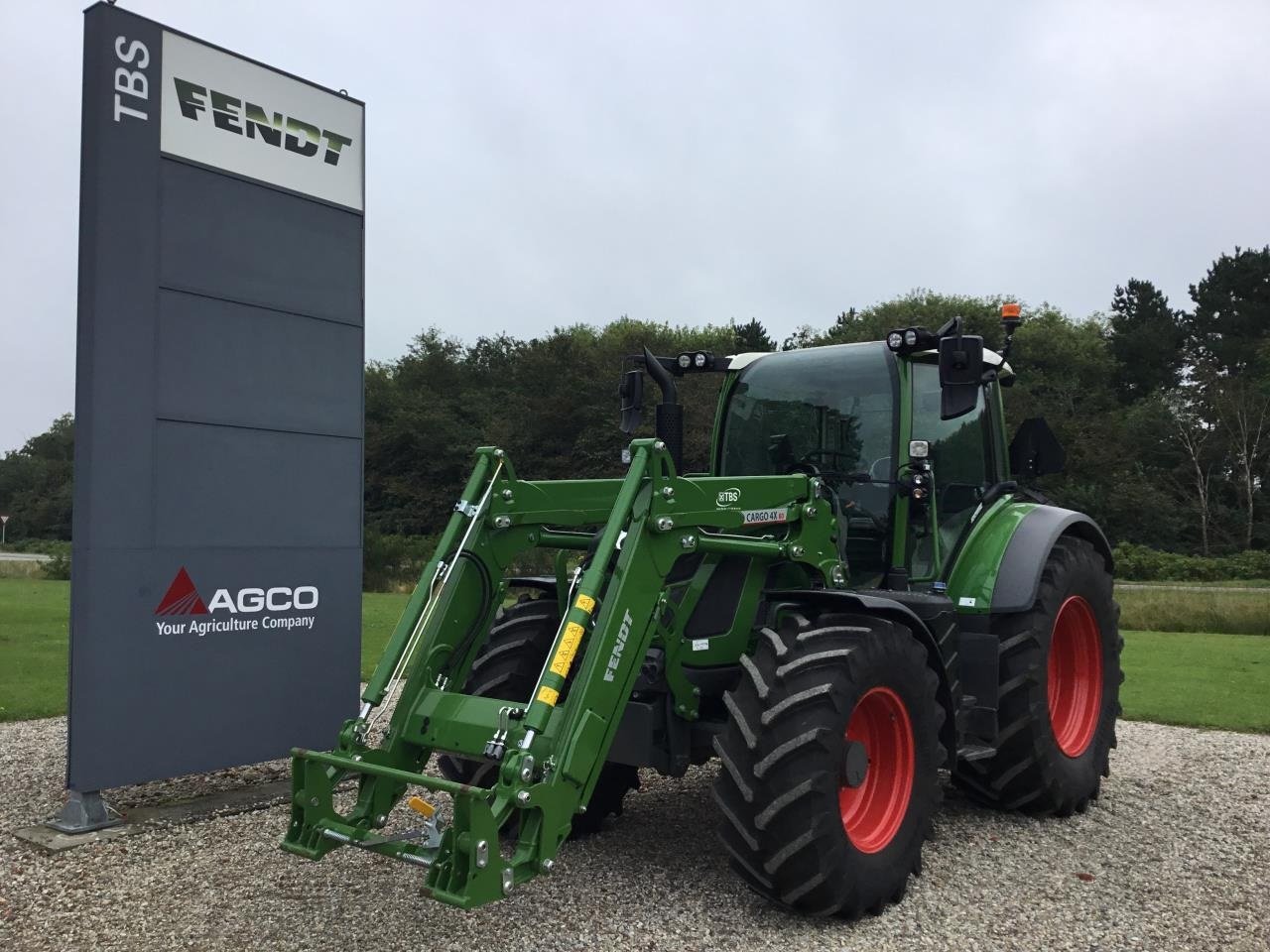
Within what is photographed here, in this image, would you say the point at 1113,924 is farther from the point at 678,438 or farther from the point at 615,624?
the point at 678,438

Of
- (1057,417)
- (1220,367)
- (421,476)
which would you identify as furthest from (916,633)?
(1220,367)

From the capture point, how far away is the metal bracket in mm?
5895

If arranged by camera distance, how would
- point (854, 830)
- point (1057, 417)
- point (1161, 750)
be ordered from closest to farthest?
point (854, 830) → point (1161, 750) → point (1057, 417)

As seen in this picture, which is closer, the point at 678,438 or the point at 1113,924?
the point at 1113,924

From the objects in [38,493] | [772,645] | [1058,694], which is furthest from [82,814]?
[38,493]

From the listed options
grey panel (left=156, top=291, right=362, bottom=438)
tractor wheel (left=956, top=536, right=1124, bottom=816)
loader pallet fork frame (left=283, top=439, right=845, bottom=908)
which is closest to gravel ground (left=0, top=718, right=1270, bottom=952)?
tractor wheel (left=956, top=536, right=1124, bottom=816)

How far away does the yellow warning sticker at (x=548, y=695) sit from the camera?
4160 millimetres

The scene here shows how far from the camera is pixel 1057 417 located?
129ft

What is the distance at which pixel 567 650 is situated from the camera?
4.24 meters

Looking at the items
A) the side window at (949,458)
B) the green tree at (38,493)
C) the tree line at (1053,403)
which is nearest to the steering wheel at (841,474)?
the side window at (949,458)

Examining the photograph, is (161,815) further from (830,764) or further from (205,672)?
(830,764)

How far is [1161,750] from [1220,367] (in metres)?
44.4

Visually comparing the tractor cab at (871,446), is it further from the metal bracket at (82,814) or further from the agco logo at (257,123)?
the metal bracket at (82,814)

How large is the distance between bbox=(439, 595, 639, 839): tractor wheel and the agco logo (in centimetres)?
345
